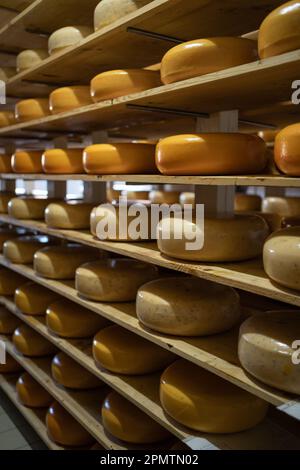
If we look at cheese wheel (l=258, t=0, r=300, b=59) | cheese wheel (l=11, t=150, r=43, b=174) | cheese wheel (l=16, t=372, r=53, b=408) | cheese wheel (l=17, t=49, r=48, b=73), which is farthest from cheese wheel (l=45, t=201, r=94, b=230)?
cheese wheel (l=258, t=0, r=300, b=59)

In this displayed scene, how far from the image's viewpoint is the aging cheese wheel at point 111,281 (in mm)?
1837

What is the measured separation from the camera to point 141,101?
59.2 inches

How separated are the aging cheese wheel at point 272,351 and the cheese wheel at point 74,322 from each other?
1.09 metres

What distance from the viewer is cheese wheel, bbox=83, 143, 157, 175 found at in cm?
169

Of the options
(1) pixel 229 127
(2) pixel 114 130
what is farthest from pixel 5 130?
(1) pixel 229 127

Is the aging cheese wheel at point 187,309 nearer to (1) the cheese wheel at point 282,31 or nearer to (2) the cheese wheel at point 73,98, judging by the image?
(1) the cheese wheel at point 282,31

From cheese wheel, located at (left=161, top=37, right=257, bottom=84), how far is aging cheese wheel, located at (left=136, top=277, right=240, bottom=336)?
695 millimetres

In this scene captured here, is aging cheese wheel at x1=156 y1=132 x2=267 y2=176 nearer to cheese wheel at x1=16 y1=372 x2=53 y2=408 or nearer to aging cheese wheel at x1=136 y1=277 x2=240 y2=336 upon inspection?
aging cheese wheel at x1=136 y1=277 x2=240 y2=336

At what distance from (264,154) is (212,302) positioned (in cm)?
50

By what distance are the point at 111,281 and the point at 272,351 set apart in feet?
2.90

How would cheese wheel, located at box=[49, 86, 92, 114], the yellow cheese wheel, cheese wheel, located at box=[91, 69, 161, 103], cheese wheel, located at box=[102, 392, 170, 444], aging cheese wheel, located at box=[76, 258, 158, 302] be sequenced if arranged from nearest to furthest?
cheese wheel, located at box=[91, 69, 161, 103]
cheese wheel, located at box=[102, 392, 170, 444]
aging cheese wheel, located at box=[76, 258, 158, 302]
cheese wheel, located at box=[49, 86, 92, 114]
the yellow cheese wheel

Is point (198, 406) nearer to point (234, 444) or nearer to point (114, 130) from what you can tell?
Result: point (234, 444)

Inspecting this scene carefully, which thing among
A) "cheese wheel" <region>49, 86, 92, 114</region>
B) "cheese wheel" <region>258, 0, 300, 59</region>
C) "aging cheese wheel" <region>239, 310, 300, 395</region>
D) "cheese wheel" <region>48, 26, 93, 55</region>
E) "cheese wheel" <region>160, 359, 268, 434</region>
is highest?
"cheese wheel" <region>48, 26, 93, 55</region>

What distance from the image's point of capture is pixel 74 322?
2.13 m
